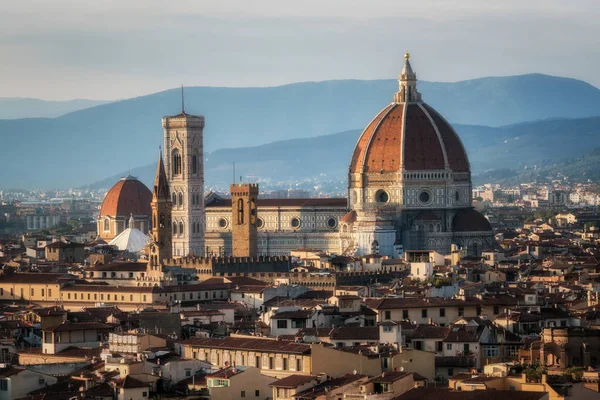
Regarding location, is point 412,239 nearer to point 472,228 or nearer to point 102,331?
point 472,228

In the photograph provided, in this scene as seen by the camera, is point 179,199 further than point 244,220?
Yes

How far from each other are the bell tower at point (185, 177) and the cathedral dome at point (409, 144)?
11.5 metres

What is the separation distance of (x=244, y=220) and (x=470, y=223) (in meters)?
15.9

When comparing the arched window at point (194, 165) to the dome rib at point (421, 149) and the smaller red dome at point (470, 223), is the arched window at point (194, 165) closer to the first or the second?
the dome rib at point (421, 149)

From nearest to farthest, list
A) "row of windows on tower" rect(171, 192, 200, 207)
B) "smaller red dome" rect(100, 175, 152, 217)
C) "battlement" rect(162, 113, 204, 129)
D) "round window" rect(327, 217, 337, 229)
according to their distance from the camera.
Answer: "row of windows on tower" rect(171, 192, 200, 207) → "battlement" rect(162, 113, 204, 129) → "round window" rect(327, 217, 337, 229) → "smaller red dome" rect(100, 175, 152, 217)

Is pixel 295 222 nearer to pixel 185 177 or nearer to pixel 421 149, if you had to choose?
pixel 185 177

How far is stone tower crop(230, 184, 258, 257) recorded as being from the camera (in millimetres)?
135125

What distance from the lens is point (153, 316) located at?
2657 inches

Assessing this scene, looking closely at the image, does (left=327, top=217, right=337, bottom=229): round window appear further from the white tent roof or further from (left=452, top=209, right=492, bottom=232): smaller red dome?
the white tent roof

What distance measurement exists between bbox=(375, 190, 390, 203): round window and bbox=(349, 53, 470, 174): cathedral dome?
1518 millimetres

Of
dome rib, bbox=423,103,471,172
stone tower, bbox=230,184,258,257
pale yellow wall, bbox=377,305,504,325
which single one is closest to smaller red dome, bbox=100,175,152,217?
dome rib, bbox=423,103,471,172

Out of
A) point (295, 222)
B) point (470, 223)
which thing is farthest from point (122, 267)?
point (295, 222)

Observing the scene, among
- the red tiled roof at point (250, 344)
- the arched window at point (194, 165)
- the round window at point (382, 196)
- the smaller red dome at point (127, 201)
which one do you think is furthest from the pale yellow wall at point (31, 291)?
the smaller red dome at point (127, 201)

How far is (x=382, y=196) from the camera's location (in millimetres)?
146750
